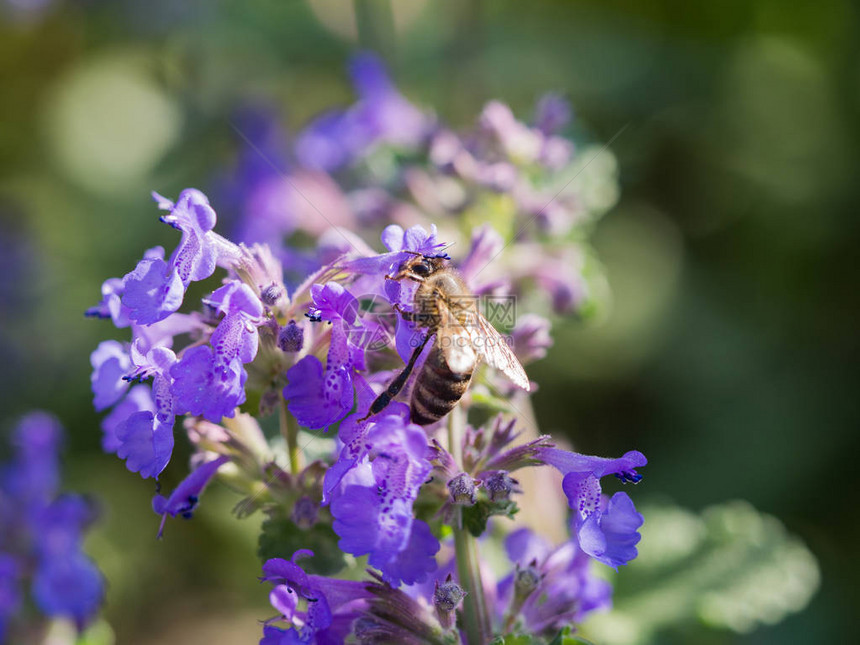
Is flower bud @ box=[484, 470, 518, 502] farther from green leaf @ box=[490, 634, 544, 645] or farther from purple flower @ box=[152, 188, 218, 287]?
purple flower @ box=[152, 188, 218, 287]

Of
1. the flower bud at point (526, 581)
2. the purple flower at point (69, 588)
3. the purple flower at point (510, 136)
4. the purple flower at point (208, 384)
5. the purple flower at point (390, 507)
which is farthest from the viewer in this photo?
the purple flower at point (510, 136)

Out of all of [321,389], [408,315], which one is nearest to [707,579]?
[408,315]

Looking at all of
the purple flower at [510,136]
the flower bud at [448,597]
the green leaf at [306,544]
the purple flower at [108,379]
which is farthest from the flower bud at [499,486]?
the purple flower at [510,136]

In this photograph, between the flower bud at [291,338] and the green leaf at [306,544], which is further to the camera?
the green leaf at [306,544]

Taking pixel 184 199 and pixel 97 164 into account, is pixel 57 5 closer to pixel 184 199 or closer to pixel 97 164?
pixel 97 164

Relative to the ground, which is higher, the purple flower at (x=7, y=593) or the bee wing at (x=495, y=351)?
the bee wing at (x=495, y=351)

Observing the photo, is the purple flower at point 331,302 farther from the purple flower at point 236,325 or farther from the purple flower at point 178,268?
the purple flower at point 178,268
